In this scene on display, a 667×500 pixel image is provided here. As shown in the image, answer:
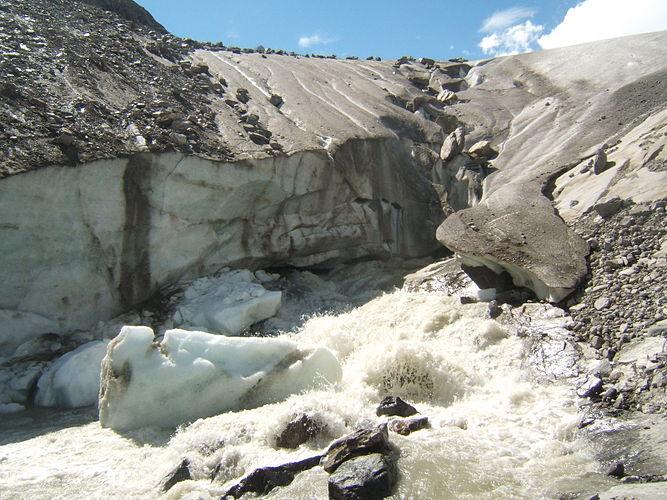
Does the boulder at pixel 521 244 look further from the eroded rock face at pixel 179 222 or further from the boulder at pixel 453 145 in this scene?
the boulder at pixel 453 145

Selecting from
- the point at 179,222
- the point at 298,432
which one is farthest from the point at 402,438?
the point at 179,222

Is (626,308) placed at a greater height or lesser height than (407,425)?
greater

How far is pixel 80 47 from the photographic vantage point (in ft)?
41.0

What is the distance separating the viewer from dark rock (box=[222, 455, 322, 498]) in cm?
533

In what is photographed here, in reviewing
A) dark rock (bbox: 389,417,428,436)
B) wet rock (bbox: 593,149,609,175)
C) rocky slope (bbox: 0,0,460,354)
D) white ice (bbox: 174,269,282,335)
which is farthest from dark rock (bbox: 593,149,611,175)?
dark rock (bbox: 389,417,428,436)

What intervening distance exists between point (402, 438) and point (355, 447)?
27.4 inches

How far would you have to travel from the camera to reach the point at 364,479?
503 cm

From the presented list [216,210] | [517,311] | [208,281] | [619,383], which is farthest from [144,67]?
[619,383]

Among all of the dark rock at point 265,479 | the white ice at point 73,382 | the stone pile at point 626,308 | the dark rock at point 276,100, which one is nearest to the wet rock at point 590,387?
the stone pile at point 626,308

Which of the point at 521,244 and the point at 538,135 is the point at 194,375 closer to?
the point at 521,244

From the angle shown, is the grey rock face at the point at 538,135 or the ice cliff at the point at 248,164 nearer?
the grey rock face at the point at 538,135

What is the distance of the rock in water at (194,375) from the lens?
22.9ft

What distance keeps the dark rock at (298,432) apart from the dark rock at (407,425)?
0.74m

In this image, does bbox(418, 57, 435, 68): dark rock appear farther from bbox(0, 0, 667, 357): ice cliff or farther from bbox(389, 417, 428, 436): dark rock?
bbox(389, 417, 428, 436): dark rock
